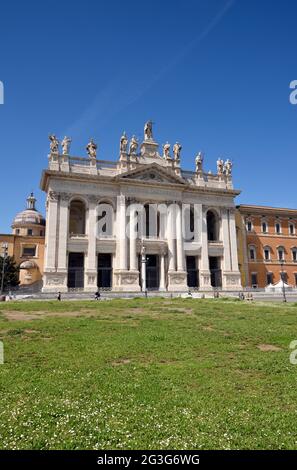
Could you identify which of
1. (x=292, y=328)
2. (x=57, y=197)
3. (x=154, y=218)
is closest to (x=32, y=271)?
(x=57, y=197)

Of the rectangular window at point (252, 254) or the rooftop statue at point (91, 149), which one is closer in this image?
the rooftop statue at point (91, 149)

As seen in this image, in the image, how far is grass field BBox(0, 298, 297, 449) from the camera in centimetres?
561

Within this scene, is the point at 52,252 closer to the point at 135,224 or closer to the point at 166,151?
the point at 135,224

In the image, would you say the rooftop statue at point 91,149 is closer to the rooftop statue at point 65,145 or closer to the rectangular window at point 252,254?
the rooftop statue at point 65,145

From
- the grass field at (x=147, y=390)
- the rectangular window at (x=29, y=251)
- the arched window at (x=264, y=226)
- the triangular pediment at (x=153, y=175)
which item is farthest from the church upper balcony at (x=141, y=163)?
the grass field at (x=147, y=390)

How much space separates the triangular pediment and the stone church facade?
0.14 metres

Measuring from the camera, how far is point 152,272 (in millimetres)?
50625

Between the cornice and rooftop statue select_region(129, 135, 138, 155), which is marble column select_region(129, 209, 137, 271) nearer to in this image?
the cornice

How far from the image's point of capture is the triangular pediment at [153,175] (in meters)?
50.0

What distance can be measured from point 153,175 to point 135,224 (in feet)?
25.8

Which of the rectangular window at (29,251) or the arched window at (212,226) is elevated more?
the arched window at (212,226)

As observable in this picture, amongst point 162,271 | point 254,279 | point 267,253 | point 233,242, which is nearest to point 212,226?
point 233,242

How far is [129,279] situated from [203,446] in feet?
137

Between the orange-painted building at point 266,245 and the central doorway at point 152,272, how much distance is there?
15.0 metres
